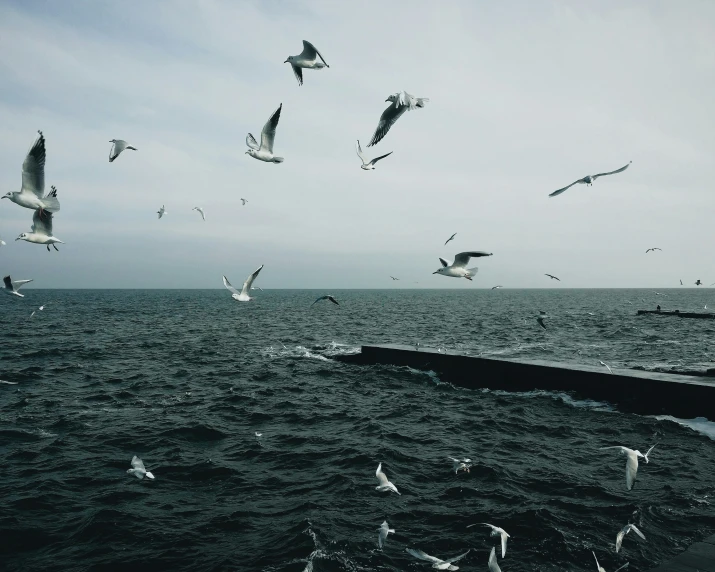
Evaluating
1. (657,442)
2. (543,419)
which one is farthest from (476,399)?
(657,442)

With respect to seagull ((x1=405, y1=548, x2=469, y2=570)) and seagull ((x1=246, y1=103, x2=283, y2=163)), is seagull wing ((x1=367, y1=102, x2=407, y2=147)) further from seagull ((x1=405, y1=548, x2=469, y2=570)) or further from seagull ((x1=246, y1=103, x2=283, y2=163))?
seagull ((x1=405, y1=548, x2=469, y2=570))

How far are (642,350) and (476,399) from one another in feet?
63.1

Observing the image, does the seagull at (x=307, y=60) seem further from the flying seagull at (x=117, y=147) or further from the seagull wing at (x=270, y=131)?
the flying seagull at (x=117, y=147)

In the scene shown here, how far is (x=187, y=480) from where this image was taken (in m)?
11.3

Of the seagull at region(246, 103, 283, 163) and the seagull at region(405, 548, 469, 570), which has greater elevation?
the seagull at region(246, 103, 283, 163)

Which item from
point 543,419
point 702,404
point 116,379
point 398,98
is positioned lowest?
point 116,379

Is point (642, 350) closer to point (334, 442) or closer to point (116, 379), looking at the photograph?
point (334, 442)

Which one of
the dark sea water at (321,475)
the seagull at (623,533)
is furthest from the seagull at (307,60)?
the seagull at (623,533)

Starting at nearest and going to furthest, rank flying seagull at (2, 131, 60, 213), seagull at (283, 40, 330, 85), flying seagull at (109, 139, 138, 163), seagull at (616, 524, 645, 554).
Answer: seagull at (616, 524, 645, 554) → flying seagull at (2, 131, 60, 213) → seagull at (283, 40, 330, 85) → flying seagull at (109, 139, 138, 163)

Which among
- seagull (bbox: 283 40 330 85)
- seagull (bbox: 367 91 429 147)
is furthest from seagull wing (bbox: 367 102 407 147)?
seagull (bbox: 283 40 330 85)

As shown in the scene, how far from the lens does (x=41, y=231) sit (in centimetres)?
881

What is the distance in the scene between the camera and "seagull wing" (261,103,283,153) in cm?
1019

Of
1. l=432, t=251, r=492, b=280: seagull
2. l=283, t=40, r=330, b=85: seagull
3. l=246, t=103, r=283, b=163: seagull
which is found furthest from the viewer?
l=432, t=251, r=492, b=280: seagull

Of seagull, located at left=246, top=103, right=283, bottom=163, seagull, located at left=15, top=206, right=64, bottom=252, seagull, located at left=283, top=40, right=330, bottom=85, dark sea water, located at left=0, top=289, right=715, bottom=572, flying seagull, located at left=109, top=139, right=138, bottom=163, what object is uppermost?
seagull, located at left=283, top=40, right=330, bottom=85
